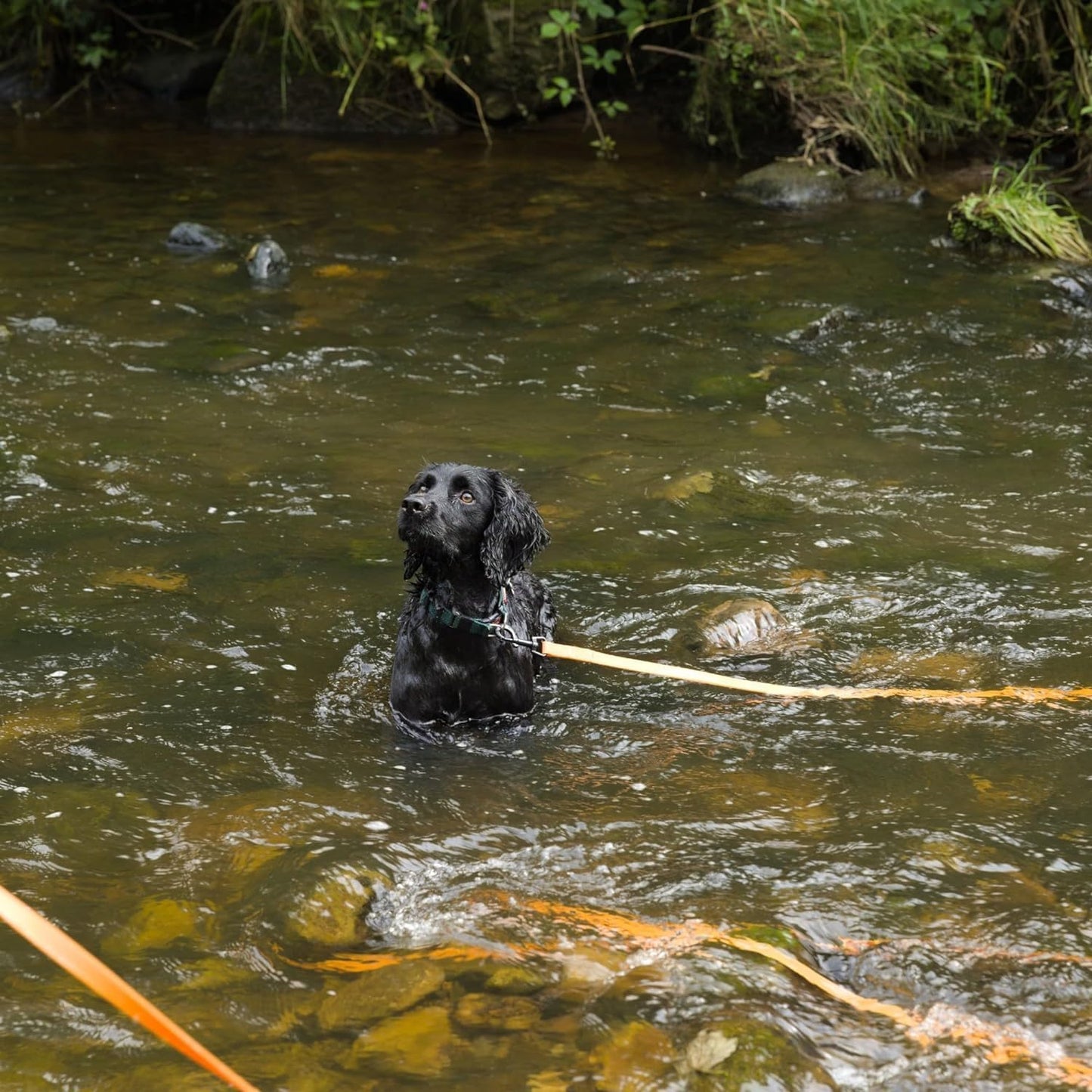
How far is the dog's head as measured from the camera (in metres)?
5.39

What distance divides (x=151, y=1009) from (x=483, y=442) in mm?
6219

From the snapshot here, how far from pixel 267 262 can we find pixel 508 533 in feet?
22.8

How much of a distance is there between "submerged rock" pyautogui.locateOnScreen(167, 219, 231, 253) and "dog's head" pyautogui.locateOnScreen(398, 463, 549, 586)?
24.4 feet

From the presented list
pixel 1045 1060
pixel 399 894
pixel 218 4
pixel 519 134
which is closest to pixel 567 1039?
pixel 399 894

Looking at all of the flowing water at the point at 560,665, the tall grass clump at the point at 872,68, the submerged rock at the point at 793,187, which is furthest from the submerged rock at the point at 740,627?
the tall grass clump at the point at 872,68

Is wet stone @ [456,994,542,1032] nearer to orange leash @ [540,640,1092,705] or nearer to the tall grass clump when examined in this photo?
orange leash @ [540,640,1092,705]

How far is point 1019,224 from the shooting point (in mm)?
12195

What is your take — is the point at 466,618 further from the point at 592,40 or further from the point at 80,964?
the point at 592,40

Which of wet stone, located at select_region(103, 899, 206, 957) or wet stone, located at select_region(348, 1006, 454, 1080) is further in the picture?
wet stone, located at select_region(103, 899, 206, 957)

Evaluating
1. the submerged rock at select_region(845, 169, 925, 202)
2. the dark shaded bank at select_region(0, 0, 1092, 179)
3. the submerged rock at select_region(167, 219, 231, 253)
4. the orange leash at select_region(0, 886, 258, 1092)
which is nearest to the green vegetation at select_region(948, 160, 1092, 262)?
the submerged rock at select_region(845, 169, 925, 202)

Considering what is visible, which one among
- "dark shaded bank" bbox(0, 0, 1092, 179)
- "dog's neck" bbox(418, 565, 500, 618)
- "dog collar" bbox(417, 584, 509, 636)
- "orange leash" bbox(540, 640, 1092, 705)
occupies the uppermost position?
"dark shaded bank" bbox(0, 0, 1092, 179)

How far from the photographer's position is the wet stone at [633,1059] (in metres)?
3.65

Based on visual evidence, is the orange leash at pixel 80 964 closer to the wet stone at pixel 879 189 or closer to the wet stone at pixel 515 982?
the wet stone at pixel 515 982

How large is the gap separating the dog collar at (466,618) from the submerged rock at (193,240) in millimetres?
7573
